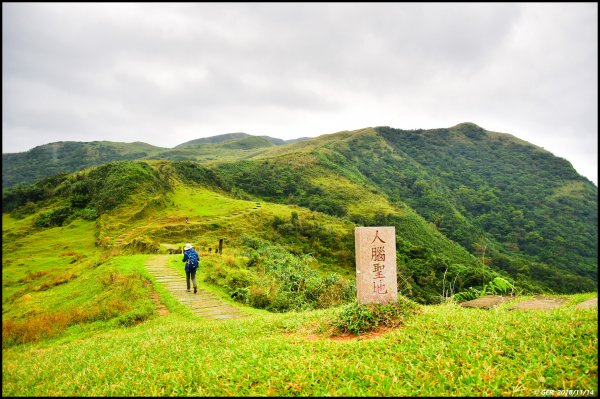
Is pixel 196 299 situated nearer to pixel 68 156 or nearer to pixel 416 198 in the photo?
pixel 416 198

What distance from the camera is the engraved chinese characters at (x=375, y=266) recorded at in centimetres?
636

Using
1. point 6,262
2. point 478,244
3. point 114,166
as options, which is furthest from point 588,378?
point 478,244

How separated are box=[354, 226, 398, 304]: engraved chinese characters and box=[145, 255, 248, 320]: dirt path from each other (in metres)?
4.10

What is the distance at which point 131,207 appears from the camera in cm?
3256

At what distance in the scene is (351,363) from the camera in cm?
438

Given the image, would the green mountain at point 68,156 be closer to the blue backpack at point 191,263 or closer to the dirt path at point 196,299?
the dirt path at point 196,299

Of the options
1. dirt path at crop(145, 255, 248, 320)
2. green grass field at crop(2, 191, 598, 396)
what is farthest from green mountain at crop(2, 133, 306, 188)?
green grass field at crop(2, 191, 598, 396)

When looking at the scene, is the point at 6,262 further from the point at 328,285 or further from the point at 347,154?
the point at 347,154

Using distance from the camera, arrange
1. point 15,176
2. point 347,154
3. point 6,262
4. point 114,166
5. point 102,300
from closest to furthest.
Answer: point 102,300
point 6,262
point 114,166
point 15,176
point 347,154

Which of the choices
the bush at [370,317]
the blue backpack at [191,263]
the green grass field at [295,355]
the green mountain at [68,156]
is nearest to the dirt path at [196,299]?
the green grass field at [295,355]

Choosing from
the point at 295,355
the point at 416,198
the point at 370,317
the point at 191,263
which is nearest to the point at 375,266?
the point at 370,317

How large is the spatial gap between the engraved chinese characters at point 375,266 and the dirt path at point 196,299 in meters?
4.10

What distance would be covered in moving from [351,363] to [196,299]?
720 cm

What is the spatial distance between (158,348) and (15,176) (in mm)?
111446
